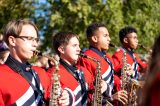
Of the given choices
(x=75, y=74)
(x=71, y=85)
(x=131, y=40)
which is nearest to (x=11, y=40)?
(x=71, y=85)

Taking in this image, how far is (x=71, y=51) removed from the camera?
5.93 metres

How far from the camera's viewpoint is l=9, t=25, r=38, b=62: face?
180 inches

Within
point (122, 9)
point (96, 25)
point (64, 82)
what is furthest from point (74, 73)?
point (122, 9)

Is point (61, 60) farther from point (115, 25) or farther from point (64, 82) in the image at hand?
point (115, 25)

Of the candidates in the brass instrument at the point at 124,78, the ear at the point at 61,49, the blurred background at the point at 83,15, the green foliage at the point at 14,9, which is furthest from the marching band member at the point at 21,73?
the green foliage at the point at 14,9

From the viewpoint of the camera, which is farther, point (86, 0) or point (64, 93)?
point (86, 0)

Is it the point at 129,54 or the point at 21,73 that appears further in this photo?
the point at 129,54

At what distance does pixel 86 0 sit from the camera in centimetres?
1897

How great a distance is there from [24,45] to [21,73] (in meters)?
0.31

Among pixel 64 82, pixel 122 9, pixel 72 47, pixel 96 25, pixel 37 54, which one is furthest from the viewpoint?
pixel 122 9

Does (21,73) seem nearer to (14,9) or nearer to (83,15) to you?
(83,15)

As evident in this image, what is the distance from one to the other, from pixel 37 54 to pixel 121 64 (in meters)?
3.46

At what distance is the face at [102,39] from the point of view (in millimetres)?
7305

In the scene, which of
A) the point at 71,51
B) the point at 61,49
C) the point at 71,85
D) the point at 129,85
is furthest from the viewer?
the point at 129,85
